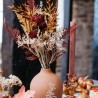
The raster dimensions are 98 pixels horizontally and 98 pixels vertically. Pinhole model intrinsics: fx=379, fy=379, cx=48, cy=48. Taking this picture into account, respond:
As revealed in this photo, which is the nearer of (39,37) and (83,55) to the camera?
(39,37)

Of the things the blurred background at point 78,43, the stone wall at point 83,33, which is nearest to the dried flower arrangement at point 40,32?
the blurred background at point 78,43

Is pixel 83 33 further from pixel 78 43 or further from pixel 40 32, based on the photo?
pixel 40 32

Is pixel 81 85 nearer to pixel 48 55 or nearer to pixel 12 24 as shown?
pixel 48 55

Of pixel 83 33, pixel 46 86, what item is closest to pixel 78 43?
pixel 83 33

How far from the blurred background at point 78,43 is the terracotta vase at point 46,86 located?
0.46 meters

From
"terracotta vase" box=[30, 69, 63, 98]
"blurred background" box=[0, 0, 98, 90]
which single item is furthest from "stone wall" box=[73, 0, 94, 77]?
"terracotta vase" box=[30, 69, 63, 98]

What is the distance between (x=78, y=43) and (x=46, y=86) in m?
4.02

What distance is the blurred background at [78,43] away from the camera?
82.0 inches

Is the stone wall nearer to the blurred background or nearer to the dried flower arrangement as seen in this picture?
the blurred background

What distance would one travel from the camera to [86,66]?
222 inches

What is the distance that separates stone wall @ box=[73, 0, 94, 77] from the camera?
561cm

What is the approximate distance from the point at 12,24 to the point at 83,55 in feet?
12.0

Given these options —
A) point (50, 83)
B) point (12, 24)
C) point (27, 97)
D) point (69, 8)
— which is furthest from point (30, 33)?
point (69, 8)

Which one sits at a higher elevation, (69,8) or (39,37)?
(69,8)
